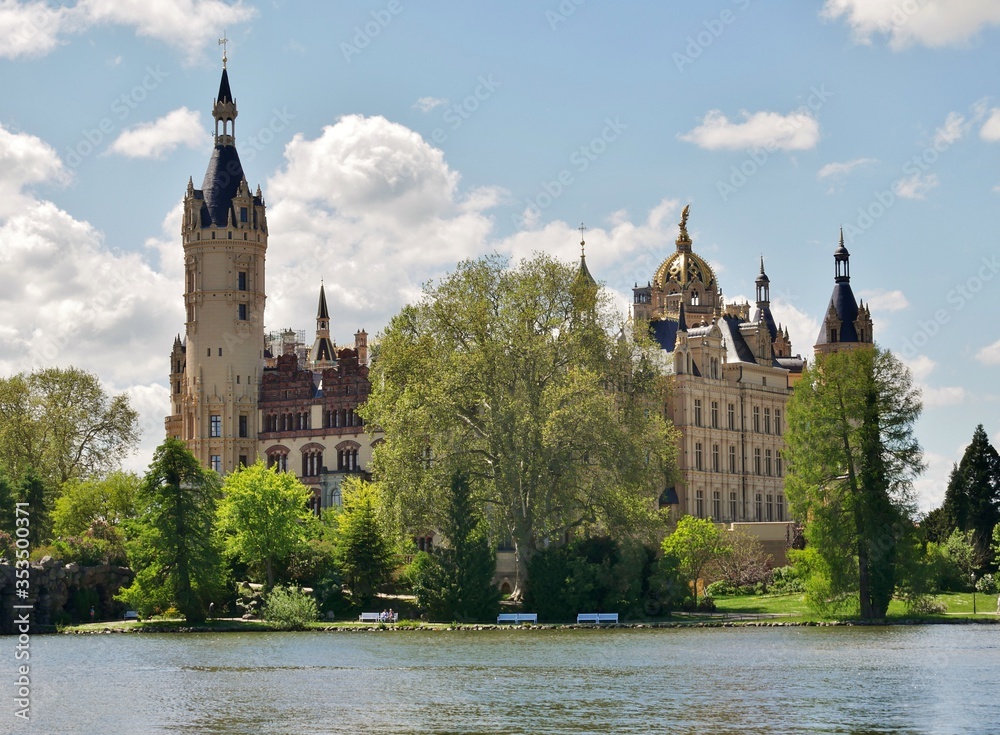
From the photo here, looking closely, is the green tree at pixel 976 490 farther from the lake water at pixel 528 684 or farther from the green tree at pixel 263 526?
the green tree at pixel 263 526

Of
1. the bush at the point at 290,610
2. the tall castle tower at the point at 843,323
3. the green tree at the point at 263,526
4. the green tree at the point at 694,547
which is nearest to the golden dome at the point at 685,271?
the tall castle tower at the point at 843,323

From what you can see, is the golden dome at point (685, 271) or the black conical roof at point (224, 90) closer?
the black conical roof at point (224, 90)

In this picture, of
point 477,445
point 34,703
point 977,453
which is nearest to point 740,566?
point 977,453

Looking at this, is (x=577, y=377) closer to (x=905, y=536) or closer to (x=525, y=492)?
(x=525, y=492)

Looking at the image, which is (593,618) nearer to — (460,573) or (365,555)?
(460,573)

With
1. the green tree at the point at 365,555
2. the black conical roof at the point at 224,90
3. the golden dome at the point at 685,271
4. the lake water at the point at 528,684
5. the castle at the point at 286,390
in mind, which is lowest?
the lake water at the point at 528,684

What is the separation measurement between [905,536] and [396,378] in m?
25.4

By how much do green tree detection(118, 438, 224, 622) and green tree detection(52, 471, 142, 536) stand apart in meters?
21.5

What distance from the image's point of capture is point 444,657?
5875 cm

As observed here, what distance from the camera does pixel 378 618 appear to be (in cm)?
8106

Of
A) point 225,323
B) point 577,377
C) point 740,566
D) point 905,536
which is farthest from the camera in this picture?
point 225,323

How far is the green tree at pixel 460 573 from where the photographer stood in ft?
253

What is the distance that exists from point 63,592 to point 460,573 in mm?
20277

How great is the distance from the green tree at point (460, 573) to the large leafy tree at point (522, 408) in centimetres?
130
